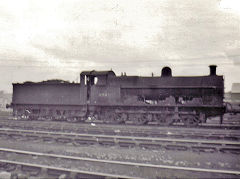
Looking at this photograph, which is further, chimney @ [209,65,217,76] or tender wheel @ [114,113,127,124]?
tender wheel @ [114,113,127,124]

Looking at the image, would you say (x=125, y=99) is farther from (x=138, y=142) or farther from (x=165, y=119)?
(x=138, y=142)

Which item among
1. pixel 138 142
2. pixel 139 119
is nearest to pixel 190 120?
pixel 139 119

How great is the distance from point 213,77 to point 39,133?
34.9ft

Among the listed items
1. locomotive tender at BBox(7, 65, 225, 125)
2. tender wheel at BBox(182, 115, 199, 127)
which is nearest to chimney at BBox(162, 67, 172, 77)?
locomotive tender at BBox(7, 65, 225, 125)

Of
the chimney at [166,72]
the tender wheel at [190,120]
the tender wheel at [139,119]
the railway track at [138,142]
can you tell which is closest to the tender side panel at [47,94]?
the tender wheel at [139,119]

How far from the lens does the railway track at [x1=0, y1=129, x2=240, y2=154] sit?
7895 millimetres

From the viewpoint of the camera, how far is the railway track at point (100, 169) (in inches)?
216

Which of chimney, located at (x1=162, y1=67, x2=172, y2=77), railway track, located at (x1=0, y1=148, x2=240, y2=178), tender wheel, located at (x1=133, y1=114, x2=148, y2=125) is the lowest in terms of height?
railway track, located at (x1=0, y1=148, x2=240, y2=178)

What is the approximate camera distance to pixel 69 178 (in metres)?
5.38

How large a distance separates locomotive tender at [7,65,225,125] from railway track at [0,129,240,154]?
464 centimetres

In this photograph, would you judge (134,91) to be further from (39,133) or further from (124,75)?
(39,133)

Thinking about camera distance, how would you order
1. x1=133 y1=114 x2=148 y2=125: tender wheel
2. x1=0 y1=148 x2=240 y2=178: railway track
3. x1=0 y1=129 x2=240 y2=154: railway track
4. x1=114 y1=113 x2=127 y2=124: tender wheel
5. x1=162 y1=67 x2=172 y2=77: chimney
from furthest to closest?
x1=162 y1=67 x2=172 y2=77: chimney < x1=114 y1=113 x2=127 y2=124: tender wheel < x1=133 y1=114 x2=148 y2=125: tender wheel < x1=0 y1=129 x2=240 y2=154: railway track < x1=0 y1=148 x2=240 y2=178: railway track

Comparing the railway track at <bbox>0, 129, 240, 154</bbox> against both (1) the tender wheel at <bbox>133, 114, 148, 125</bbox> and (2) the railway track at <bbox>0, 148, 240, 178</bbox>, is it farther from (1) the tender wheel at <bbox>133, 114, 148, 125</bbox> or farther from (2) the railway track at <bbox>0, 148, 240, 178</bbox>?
(1) the tender wheel at <bbox>133, 114, 148, 125</bbox>

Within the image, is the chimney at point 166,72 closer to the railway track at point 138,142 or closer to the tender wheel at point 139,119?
the tender wheel at point 139,119
